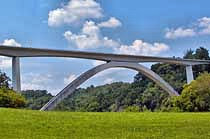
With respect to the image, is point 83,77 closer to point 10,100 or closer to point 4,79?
point 4,79

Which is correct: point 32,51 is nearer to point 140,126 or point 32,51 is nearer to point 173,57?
point 173,57

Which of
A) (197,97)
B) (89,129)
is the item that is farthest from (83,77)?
(89,129)

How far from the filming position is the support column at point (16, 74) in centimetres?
2938

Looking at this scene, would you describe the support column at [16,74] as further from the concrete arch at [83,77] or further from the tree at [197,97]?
the tree at [197,97]

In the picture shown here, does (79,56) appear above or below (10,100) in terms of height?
above

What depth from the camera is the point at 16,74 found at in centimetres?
2989

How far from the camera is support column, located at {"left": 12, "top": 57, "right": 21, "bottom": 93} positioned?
96.4ft

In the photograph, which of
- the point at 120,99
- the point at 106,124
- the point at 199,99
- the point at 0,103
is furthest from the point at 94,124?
the point at 120,99

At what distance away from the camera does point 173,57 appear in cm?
4322

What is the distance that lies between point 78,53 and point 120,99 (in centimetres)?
1731

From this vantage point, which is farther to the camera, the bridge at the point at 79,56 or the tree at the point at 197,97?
the tree at the point at 197,97

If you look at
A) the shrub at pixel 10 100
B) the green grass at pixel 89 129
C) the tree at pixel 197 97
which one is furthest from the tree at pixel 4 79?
the green grass at pixel 89 129

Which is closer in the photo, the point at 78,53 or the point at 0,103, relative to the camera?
the point at 0,103

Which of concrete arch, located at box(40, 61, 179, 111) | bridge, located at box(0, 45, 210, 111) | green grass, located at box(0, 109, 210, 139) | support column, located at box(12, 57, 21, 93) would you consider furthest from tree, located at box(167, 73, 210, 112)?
green grass, located at box(0, 109, 210, 139)
